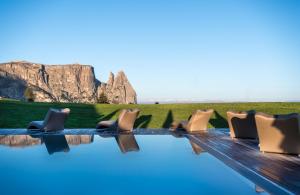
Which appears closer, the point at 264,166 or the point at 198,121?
the point at 264,166

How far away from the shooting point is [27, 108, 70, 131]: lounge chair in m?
9.78

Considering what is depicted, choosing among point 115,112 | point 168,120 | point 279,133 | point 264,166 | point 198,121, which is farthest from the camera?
point 115,112

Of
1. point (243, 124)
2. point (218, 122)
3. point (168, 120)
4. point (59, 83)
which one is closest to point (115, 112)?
point (168, 120)

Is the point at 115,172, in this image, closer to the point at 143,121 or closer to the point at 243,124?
the point at 243,124

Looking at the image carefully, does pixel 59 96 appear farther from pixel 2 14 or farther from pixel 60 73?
pixel 2 14

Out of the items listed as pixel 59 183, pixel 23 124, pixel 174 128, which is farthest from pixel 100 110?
pixel 59 183

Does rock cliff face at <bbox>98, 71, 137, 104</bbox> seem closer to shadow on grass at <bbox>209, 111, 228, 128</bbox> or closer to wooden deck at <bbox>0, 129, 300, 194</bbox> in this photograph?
shadow on grass at <bbox>209, 111, 228, 128</bbox>

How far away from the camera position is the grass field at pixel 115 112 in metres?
15.2

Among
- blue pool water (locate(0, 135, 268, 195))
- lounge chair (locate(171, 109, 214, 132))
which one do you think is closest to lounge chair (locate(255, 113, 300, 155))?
blue pool water (locate(0, 135, 268, 195))

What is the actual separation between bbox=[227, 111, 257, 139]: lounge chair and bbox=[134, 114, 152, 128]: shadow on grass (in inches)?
276

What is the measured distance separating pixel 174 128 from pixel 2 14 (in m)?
21.1

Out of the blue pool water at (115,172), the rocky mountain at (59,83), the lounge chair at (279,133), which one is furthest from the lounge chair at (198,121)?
the rocky mountain at (59,83)

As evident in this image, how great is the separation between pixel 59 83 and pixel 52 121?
375ft

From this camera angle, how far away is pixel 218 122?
15.4 meters
